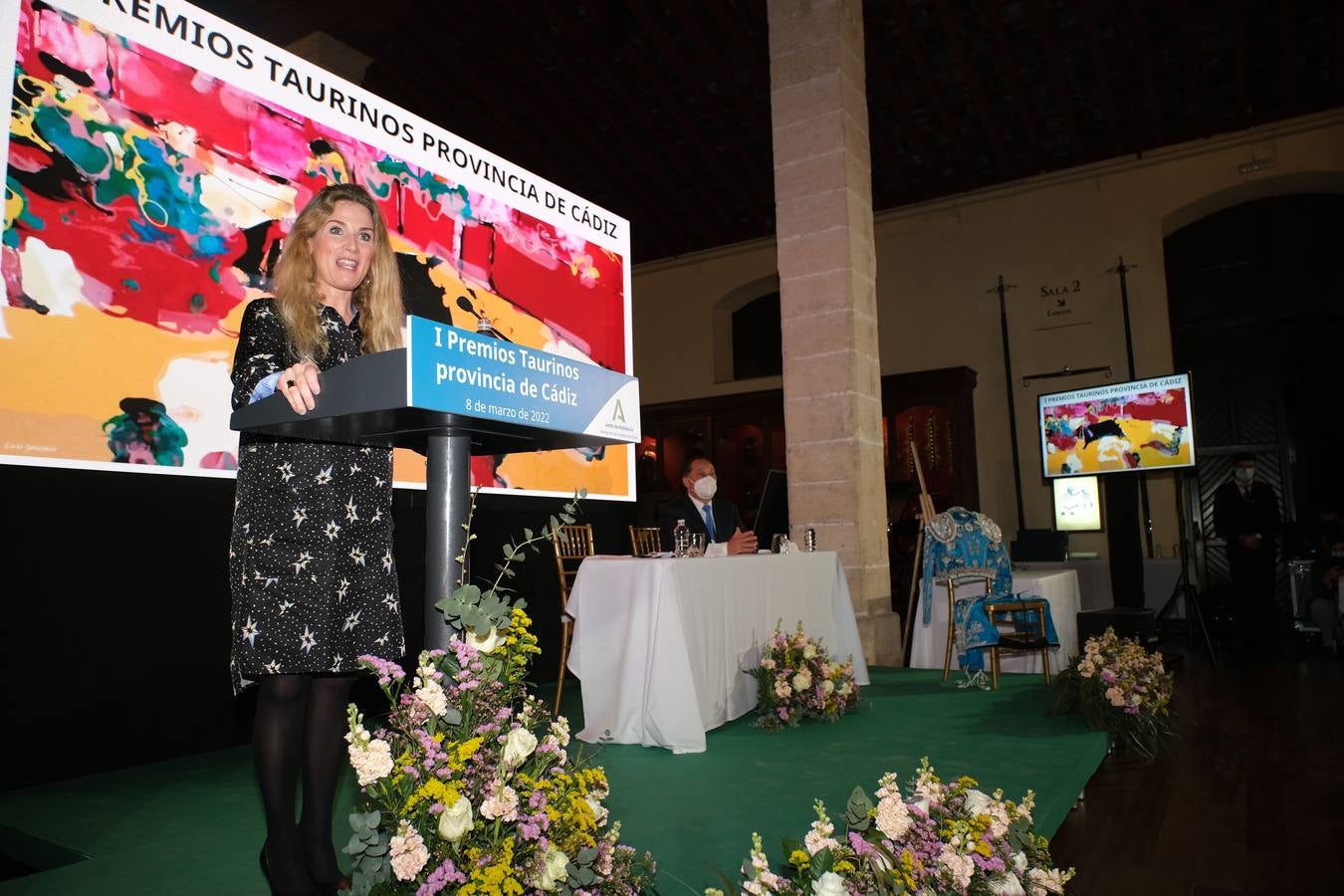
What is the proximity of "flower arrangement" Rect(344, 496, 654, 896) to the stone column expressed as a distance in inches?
174

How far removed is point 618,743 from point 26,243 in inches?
109

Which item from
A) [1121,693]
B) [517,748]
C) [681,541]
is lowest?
[1121,693]

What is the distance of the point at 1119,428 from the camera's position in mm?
7074

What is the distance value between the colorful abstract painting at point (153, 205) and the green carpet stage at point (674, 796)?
1152 millimetres

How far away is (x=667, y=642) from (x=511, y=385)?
2304 mm

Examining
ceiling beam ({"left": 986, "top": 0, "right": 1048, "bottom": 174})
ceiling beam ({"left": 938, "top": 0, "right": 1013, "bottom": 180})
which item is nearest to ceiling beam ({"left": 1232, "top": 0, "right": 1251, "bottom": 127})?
ceiling beam ({"left": 986, "top": 0, "right": 1048, "bottom": 174})

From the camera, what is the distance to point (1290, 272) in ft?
28.8

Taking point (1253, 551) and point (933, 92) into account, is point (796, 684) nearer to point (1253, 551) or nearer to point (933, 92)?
point (1253, 551)

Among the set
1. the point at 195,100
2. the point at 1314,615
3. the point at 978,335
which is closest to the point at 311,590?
the point at 195,100

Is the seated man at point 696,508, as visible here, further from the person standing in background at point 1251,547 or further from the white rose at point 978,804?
the person standing in background at point 1251,547

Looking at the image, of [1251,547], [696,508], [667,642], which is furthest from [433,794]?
[1251,547]

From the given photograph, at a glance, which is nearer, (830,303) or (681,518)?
(681,518)

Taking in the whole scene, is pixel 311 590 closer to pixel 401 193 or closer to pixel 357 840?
pixel 357 840

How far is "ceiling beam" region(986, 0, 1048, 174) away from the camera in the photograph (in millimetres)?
7383
